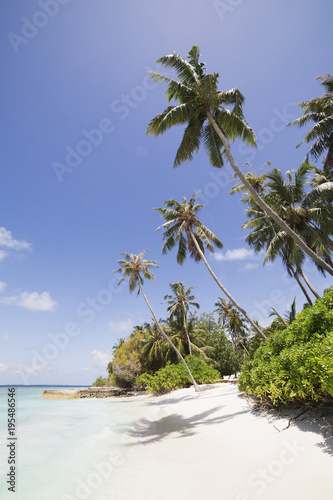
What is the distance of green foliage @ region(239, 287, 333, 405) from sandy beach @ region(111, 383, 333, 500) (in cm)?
52

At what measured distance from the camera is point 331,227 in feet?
38.4

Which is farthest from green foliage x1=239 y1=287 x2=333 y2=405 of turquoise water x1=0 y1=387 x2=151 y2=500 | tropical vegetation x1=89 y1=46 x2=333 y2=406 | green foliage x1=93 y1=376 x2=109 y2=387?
green foliage x1=93 y1=376 x2=109 y2=387

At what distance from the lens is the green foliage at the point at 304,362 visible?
3984 mm

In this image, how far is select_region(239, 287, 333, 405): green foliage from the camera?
3.98m

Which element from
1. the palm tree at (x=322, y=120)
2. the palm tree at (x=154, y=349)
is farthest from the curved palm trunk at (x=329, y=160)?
the palm tree at (x=154, y=349)

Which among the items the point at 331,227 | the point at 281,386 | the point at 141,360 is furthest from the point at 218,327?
the point at 281,386

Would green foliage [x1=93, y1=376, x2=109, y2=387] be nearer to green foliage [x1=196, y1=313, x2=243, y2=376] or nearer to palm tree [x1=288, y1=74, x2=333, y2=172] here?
green foliage [x1=196, y1=313, x2=243, y2=376]

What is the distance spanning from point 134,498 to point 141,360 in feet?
90.3

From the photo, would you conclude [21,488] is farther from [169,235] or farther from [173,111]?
[169,235]

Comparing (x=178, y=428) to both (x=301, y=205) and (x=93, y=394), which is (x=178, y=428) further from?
(x=93, y=394)

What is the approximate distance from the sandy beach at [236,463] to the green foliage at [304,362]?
0.52 m

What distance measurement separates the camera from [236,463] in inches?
157

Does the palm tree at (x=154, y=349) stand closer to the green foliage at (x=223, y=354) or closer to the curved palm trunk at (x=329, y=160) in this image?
the green foliage at (x=223, y=354)

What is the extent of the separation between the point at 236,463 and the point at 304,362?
214cm
